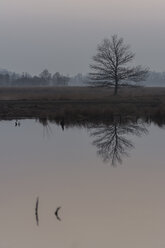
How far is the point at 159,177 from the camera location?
21.1m

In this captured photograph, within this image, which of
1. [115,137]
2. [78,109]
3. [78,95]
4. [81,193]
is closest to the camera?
[81,193]

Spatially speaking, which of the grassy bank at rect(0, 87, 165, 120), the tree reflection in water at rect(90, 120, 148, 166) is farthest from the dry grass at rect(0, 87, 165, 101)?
the tree reflection in water at rect(90, 120, 148, 166)

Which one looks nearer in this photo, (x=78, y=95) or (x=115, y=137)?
(x=115, y=137)

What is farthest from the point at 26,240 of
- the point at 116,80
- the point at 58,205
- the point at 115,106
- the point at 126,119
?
the point at 116,80

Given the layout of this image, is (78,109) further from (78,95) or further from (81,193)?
(81,193)

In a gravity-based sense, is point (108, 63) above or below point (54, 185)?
above

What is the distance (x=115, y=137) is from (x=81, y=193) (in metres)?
15.3

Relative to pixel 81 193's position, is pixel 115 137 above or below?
below

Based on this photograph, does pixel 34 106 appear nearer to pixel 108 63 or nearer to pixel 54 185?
pixel 108 63

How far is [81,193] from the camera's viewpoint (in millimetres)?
18703

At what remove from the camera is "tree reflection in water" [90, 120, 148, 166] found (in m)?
27.3

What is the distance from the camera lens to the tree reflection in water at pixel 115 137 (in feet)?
89.7

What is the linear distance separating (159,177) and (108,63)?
45854 mm

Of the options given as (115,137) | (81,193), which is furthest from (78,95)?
(81,193)
